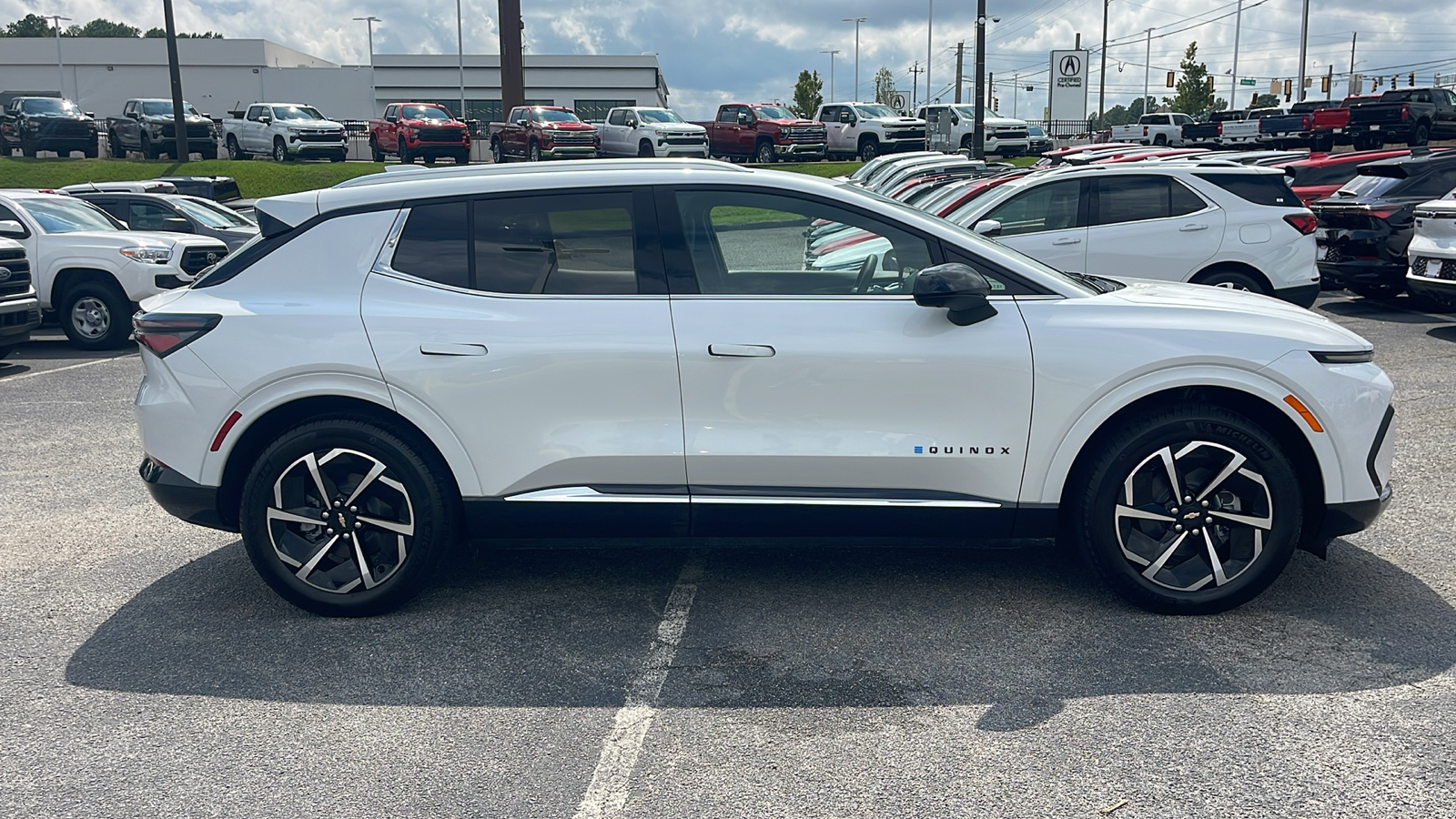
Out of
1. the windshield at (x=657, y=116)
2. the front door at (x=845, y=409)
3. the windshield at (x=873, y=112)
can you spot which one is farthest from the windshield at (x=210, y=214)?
the windshield at (x=873, y=112)

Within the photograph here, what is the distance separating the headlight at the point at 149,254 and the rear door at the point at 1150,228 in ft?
31.8

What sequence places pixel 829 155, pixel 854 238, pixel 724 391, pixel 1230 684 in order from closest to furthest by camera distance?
1. pixel 1230 684
2. pixel 724 391
3. pixel 854 238
4. pixel 829 155

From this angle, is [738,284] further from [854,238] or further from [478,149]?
[478,149]

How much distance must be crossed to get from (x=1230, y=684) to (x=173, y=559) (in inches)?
177

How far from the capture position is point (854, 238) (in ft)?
15.3

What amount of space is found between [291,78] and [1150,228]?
83.8 metres

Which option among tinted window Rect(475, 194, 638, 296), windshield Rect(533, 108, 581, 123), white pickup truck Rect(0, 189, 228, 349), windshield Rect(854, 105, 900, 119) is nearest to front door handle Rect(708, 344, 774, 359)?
tinted window Rect(475, 194, 638, 296)

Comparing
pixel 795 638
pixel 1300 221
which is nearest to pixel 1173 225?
pixel 1300 221

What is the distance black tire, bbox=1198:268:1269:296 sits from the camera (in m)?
10.4

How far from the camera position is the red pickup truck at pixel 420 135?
35.6 metres

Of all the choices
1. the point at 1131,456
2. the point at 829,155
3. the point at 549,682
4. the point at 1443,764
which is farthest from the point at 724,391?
the point at 829,155

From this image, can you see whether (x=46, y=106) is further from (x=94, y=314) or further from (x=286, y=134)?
(x=94, y=314)

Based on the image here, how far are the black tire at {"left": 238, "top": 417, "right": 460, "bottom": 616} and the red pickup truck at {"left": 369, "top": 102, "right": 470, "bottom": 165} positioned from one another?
32.0 meters

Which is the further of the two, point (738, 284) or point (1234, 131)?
point (1234, 131)
